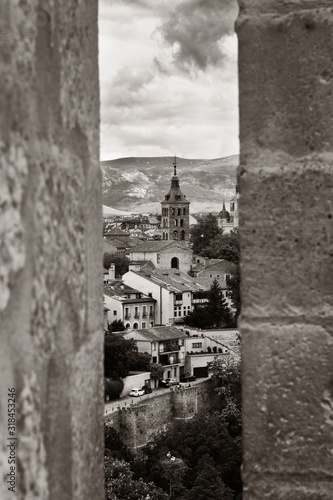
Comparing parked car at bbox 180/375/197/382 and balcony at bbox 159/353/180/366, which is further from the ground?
balcony at bbox 159/353/180/366

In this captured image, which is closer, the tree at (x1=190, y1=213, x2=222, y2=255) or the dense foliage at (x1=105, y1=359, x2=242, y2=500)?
the dense foliage at (x1=105, y1=359, x2=242, y2=500)

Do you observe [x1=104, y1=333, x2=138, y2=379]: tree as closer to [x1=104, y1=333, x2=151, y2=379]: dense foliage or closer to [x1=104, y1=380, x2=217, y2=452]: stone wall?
[x1=104, y1=333, x2=151, y2=379]: dense foliage

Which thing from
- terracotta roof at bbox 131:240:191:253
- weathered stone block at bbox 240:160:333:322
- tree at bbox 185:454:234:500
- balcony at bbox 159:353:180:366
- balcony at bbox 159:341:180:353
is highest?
terracotta roof at bbox 131:240:191:253

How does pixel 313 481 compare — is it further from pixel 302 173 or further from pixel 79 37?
pixel 79 37

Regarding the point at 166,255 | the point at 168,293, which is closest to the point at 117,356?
the point at 168,293

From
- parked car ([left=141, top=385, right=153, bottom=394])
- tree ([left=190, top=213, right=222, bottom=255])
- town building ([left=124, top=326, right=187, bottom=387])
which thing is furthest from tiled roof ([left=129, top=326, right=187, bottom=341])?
tree ([left=190, top=213, right=222, bottom=255])

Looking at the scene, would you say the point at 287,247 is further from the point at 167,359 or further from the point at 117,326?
the point at 117,326

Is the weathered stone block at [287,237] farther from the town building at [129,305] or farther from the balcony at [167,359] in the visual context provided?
the town building at [129,305]
